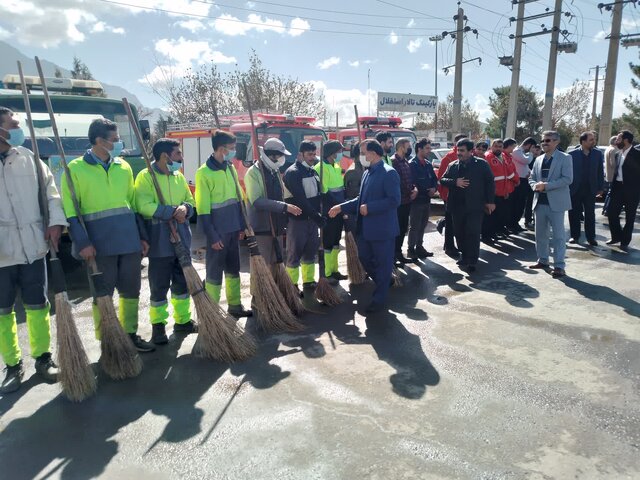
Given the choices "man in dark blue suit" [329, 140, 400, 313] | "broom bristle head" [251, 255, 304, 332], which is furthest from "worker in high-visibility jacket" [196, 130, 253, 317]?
"man in dark blue suit" [329, 140, 400, 313]

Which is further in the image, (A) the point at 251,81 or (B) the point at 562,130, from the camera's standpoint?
(B) the point at 562,130

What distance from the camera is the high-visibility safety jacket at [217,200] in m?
4.39

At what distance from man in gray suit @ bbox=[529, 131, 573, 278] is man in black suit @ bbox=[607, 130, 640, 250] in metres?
2.26

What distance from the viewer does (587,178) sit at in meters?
7.52

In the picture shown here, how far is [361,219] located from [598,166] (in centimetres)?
489

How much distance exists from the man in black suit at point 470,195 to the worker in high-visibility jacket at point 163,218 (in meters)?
3.94

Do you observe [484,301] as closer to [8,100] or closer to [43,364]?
[43,364]

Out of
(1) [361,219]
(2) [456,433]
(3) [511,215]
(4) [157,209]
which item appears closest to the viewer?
(2) [456,433]

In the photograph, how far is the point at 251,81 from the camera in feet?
86.2

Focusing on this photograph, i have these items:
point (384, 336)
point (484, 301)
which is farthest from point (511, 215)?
point (384, 336)

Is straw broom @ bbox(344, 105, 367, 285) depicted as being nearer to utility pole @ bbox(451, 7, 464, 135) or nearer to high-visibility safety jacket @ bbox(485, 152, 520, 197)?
high-visibility safety jacket @ bbox(485, 152, 520, 197)

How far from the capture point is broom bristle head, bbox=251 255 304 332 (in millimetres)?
4477

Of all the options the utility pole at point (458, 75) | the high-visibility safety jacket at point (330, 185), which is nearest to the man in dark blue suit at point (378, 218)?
the high-visibility safety jacket at point (330, 185)

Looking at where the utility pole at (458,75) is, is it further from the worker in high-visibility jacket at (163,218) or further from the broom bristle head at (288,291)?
the worker in high-visibility jacket at (163,218)
